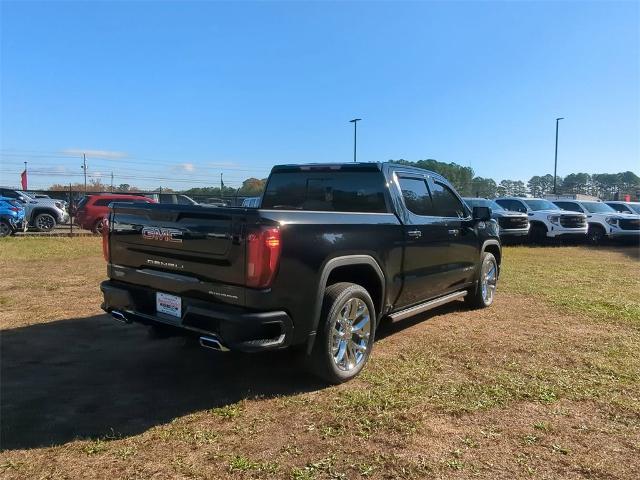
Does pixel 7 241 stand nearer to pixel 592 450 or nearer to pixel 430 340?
pixel 430 340

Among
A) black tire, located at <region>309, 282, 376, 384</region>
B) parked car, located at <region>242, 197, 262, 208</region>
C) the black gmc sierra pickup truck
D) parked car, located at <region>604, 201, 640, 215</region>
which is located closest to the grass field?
black tire, located at <region>309, 282, 376, 384</region>

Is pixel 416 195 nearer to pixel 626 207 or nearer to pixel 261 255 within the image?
pixel 261 255

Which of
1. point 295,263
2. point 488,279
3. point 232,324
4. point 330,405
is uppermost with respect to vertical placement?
point 295,263

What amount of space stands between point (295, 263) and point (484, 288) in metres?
4.25

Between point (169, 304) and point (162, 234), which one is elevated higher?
point (162, 234)

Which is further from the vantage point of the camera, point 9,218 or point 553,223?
point 553,223

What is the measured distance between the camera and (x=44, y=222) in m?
18.4

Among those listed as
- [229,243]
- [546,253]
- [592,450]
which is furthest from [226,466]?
[546,253]

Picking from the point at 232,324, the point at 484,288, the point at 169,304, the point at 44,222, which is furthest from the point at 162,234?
the point at 44,222

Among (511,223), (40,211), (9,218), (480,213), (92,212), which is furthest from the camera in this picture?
(40,211)

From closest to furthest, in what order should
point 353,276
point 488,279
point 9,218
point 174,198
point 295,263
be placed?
point 295,263 → point 353,276 → point 488,279 → point 9,218 → point 174,198

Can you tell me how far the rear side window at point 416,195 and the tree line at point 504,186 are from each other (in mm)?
19897

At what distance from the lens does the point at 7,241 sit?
47.9 ft

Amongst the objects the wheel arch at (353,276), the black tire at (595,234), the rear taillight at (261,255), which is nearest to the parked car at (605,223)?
the black tire at (595,234)
